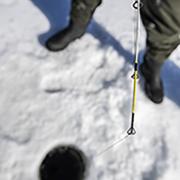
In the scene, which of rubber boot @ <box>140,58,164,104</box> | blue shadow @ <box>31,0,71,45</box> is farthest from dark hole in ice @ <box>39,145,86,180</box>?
blue shadow @ <box>31,0,71,45</box>

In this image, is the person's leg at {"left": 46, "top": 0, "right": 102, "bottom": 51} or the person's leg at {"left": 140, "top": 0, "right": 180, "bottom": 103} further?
the person's leg at {"left": 46, "top": 0, "right": 102, "bottom": 51}

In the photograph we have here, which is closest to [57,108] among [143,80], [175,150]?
[143,80]

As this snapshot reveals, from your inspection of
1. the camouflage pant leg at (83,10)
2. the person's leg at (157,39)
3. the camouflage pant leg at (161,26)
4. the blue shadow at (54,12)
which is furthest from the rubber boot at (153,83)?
the blue shadow at (54,12)

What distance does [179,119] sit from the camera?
5.79ft

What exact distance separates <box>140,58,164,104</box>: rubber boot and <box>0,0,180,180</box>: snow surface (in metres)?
0.05

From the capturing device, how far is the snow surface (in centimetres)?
160

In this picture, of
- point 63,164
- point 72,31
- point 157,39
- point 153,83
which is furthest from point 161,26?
point 63,164

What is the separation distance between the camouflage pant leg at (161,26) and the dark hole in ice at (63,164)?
61 centimetres

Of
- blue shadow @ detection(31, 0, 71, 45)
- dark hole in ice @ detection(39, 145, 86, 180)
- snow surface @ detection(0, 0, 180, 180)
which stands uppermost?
blue shadow @ detection(31, 0, 71, 45)

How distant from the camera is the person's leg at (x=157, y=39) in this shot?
1384 millimetres

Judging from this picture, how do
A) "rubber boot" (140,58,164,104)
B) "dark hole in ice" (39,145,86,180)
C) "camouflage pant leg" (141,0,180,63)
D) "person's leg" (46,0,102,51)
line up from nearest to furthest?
"camouflage pant leg" (141,0,180,63) < "dark hole in ice" (39,145,86,180) < "rubber boot" (140,58,164,104) < "person's leg" (46,0,102,51)

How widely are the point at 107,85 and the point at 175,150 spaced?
1.63ft

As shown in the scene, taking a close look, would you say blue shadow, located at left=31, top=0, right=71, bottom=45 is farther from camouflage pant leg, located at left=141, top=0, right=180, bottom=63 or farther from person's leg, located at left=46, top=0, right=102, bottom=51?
camouflage pant leg, located at left=141, top=0, right=180, bottom=63

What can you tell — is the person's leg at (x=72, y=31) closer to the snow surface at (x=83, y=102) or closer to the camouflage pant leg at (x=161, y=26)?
the snow surface at (x=83, y=102)
